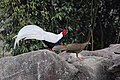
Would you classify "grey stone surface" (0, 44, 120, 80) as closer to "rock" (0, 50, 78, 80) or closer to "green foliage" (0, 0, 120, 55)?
"rock" (0, 50, 78, 80)

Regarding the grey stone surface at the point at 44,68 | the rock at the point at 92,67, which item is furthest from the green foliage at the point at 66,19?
the grey stone surface at the point at 44,68

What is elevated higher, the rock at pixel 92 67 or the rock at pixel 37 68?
the rock at pixel 37 68

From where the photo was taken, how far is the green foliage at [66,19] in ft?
15.4

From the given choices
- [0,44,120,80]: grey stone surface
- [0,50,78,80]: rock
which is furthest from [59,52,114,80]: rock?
[0,50,78,80]: rock

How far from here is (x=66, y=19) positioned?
5.02 meters

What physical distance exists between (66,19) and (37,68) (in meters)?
2.58

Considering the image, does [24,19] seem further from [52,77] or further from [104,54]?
[52,77]

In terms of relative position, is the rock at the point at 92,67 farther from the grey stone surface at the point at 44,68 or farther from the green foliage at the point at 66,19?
the green foliage at the point at 66,19

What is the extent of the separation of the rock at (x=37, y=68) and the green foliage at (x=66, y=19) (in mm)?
2084

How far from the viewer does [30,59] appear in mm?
2561

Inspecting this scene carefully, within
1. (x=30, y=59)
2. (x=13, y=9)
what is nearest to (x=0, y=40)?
(x=13, y=9)

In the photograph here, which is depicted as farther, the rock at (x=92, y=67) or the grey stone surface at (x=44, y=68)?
the rock at (x=92, y=67)

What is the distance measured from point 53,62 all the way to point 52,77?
0.12m

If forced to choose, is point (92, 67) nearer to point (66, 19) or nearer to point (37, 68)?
point (37, 68)
